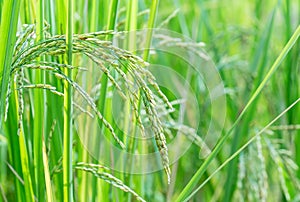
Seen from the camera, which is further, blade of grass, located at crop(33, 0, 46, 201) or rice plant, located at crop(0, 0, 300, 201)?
blade of grass, located at crop(33, 0, 46, 201)

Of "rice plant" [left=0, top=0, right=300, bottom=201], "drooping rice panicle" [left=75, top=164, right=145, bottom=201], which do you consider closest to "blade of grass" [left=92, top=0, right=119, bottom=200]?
"rice plant" [left=0, top=0, right=300, bottom=201]

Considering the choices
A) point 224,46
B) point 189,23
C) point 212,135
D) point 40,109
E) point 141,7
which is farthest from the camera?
point 189,23

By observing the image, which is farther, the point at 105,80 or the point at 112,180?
the point at 105,80

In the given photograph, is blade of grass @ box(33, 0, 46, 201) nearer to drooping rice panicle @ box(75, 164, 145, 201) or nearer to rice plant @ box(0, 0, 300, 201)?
rice plant @ box(0, 0, 300, 201)

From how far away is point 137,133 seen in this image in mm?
1084

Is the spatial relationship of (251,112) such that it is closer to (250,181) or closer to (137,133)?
(250,181)

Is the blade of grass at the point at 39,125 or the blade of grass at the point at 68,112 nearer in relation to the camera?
the blade of grass at the point at 68,112

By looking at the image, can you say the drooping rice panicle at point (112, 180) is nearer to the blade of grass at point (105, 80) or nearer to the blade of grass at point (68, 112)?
the blade of grass at point (68, 112)

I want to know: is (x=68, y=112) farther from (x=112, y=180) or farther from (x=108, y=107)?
(x=108, y=107)

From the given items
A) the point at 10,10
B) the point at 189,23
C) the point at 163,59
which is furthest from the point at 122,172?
the point at 189,23

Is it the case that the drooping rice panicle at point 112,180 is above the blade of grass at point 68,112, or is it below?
below

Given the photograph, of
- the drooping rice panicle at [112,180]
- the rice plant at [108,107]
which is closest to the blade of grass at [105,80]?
the rice plant at [108,107]

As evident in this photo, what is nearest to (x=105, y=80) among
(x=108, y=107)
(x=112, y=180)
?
(x=108, y=107)

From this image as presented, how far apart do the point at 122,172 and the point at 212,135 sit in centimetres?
62
